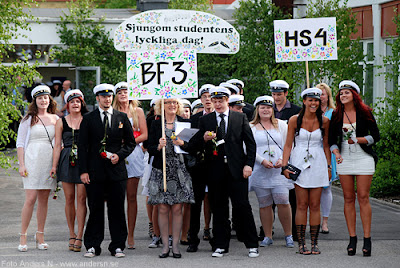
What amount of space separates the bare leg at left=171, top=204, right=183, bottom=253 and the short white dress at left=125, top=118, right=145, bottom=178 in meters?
0.94

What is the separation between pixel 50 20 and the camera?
28.5m

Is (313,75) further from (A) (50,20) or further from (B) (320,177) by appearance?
(A) (50,20)

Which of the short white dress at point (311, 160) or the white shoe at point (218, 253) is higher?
the short white dress at point (311, 160)

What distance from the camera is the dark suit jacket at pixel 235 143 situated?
10062 millimetres

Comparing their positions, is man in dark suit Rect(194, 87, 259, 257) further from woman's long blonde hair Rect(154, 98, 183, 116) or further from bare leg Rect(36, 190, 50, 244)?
bare leg Rect(36, 190, 50, 244)

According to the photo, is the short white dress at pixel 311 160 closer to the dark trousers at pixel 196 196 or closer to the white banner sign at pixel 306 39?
the dark trousers at pixel 196 196

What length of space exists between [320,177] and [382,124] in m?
5.46

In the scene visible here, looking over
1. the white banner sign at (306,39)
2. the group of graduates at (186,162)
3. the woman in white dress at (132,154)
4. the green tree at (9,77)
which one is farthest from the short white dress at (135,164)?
the green tree at (9,77)

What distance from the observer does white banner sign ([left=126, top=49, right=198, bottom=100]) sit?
1062 cm

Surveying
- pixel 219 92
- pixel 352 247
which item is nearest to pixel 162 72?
pixel 219 92

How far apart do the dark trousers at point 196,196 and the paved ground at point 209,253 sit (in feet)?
0.72

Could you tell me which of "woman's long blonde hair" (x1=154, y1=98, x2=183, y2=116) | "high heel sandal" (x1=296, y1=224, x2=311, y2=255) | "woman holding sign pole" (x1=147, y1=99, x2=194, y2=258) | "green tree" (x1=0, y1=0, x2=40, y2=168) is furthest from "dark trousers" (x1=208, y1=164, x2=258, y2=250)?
"green tree" (x1=0, y1=0, x2=40, y2=168)

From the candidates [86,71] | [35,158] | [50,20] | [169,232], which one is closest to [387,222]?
[169,232]

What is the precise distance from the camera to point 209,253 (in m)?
10.3
